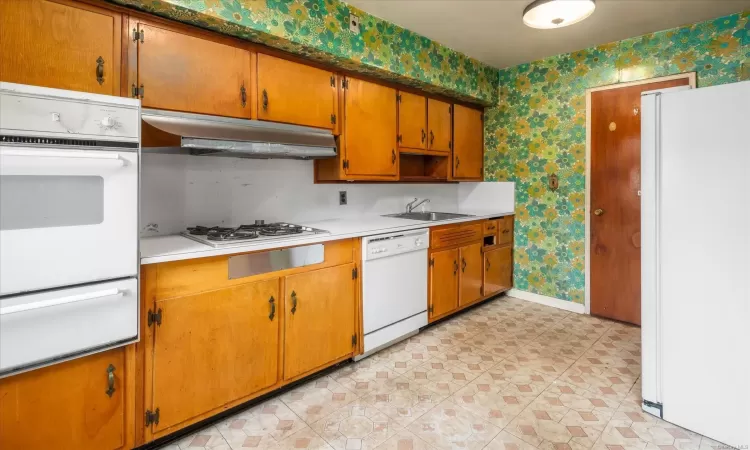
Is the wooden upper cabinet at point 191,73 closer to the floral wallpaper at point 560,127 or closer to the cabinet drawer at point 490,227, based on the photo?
the cabinet drawer at point 490,227

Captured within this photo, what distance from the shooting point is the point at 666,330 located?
1933mm

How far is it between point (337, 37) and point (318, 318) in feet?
6.06

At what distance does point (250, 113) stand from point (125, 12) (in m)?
0.74

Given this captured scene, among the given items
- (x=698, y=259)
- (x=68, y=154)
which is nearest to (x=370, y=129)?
(x=68, y=154)

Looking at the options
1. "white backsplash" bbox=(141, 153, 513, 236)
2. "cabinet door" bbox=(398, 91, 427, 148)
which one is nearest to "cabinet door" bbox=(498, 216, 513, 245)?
"cabinet door" bbox=(398, 91, 427, 148)

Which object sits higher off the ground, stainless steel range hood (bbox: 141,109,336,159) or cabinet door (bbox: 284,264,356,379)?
stainless steel range hood (bbox: 141,109,336,159)

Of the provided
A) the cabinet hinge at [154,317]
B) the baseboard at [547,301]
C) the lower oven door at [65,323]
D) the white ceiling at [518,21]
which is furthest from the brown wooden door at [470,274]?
the lower oven door at [65,323]

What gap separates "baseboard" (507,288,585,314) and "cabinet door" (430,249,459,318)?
111 centimetres

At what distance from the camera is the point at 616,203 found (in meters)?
3.38

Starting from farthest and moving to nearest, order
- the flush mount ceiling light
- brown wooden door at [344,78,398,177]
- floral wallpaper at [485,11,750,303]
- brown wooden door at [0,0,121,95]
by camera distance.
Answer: floral wallpaper at [485,11,750,303] < brown wooden door at [344,78,398,177] < the flush mount ceiling light < brown wooden door at [0,0,121,95]

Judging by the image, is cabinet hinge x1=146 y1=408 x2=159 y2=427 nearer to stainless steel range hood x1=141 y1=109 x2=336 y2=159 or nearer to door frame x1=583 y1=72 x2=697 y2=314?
stainless steel range hood x1=141 y1=109 x2=336 y2=159

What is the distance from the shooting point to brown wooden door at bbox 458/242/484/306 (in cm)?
342

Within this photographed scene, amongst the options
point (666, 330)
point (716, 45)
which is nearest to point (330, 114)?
point (666, 330)

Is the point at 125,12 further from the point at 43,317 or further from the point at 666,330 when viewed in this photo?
the point at 666,330
